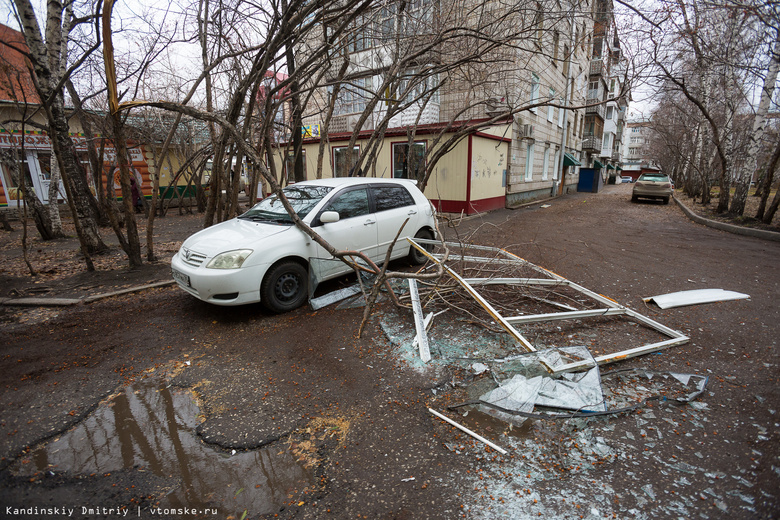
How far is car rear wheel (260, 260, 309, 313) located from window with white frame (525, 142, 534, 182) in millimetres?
16776

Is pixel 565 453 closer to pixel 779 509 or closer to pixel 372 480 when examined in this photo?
pixel 779 509

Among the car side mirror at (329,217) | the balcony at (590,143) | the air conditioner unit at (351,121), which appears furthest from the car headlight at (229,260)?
the balcony at (590,143)

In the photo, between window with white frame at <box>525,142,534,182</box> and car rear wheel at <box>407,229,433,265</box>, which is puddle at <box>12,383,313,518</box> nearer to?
car rear wheel at <box>407,229,433,265</box>

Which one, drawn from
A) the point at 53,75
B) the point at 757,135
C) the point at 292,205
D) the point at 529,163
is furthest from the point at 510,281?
the point at 529,163

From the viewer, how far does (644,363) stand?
3371mm

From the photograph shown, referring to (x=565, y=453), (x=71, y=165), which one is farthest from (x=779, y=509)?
(x=71, y=165)

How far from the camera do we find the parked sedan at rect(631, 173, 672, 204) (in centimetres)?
1866

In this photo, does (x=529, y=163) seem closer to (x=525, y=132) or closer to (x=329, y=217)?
(x=525, y=132)

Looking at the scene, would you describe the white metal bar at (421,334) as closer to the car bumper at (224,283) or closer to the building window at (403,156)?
the car bumper at (224,283)

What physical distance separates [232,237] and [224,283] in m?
0.65

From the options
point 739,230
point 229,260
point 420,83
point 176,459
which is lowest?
point 176,459

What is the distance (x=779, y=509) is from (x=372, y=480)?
2.21 meters

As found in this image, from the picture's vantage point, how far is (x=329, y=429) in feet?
8.70

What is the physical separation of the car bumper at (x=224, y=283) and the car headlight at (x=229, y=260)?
54mm
